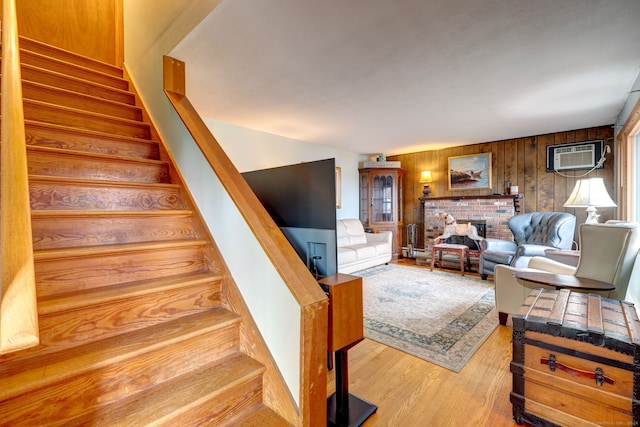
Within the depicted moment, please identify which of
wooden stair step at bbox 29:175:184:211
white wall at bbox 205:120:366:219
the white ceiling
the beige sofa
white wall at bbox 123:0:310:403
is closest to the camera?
white wall at bbox 123:0:310:403

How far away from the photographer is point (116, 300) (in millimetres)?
1239

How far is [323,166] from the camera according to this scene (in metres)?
1.45

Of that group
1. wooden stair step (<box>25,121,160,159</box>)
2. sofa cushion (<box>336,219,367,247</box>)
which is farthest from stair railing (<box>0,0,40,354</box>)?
sofa cushion (<box>336,219,367,247</box>)

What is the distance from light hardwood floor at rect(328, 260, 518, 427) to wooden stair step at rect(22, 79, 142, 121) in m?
2.70

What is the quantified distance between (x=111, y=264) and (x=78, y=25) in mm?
3362

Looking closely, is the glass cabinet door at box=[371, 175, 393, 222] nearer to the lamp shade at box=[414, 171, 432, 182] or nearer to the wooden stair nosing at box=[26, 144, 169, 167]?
the lamp shade at box=[414, 171, 432, 182]

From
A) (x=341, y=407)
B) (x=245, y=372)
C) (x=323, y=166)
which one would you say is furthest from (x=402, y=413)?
(x=323, y=166)

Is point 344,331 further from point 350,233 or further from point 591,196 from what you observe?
point 350,233

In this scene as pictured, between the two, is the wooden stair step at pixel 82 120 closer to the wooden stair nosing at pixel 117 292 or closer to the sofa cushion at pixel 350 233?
the wooden stair nosing at pixel 117 292

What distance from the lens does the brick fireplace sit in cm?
511

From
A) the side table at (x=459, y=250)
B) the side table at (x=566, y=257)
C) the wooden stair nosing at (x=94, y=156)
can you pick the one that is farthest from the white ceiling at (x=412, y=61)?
the side table at (x=459, y=250)

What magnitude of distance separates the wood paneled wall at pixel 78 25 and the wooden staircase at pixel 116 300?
1321mm

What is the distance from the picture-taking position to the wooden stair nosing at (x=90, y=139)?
5.91 ft

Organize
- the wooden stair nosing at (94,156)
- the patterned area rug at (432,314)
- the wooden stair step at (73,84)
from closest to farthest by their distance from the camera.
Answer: the wooden stair nosing at (94,156) < the wooden stair step at (73,84) < the patterned area rug at (432,314)
